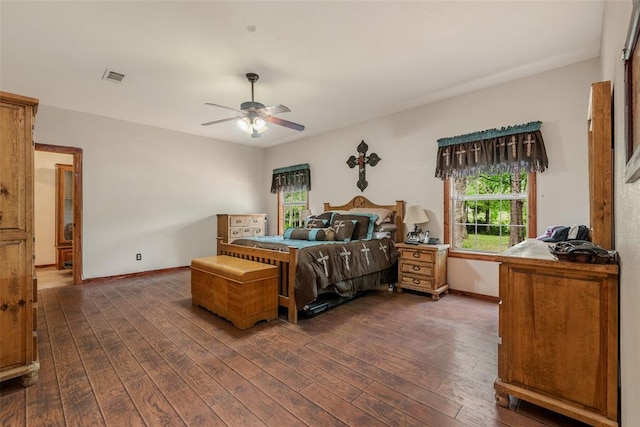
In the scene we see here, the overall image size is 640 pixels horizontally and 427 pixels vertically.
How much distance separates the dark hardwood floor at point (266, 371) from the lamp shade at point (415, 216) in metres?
1.21

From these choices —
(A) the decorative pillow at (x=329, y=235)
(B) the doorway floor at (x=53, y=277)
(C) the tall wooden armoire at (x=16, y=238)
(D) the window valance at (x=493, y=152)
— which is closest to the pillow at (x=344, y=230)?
(A) the decorative pillow at (x=329, y=235)

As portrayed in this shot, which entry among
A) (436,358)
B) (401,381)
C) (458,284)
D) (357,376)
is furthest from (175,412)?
(458,284)

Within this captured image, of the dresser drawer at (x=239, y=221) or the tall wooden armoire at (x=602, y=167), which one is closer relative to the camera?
the tall wooden armoire at (x=602, y=167)

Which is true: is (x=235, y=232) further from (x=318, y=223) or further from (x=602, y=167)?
(x=602, y=167)

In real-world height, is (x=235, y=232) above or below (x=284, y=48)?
below

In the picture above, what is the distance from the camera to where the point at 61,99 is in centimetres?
393

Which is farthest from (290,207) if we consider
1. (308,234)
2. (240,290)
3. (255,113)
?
(240,290)

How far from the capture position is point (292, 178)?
20.1 ft

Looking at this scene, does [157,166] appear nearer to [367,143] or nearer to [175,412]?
[367,143]

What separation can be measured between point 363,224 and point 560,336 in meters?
2.78

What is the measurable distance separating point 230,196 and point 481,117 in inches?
191

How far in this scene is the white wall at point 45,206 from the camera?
5.64 m

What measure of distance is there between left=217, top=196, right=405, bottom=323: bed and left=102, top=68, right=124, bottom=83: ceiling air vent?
2289mm

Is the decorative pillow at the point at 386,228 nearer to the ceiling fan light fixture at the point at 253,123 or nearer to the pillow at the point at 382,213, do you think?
the pillow at the point at 382,213
